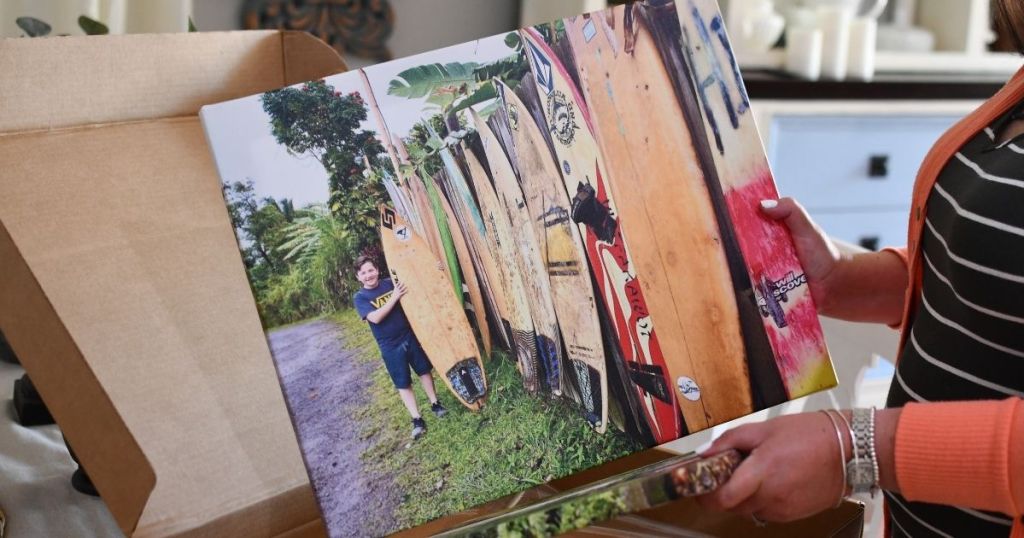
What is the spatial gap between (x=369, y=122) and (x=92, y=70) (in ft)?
0.83

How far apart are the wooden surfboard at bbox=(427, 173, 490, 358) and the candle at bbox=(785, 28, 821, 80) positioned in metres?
1.90

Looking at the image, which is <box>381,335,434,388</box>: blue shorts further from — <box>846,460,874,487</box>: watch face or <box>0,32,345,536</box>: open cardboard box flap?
<box>846,460,874,487</box>: watch face

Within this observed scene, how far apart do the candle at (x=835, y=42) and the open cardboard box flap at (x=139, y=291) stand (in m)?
1.95

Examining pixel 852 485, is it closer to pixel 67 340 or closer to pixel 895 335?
pixel 67 340

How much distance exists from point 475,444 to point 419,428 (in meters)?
0.04

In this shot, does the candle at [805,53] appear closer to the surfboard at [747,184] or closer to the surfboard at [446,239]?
the surfboard at [747,184]

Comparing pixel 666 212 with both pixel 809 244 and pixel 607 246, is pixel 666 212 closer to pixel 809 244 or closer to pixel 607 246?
pixel 607 246

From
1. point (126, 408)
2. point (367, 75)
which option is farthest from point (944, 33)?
point (126, 408)

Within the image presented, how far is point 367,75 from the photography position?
2.32ft

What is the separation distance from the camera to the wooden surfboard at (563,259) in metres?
0.74

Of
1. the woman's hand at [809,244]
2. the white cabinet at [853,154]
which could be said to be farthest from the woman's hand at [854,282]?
the white cabinet at [853,154]

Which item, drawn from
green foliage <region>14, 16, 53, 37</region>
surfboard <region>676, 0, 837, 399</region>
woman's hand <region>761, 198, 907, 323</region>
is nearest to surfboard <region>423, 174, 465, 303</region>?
surfboard <region>676, 0, 837, 399</region>

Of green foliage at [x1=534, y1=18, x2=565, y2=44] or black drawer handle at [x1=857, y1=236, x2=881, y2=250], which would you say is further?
black drawer handle at [x1=857, y1=236, x2=881, y2=250]

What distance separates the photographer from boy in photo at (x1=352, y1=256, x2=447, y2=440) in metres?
0.67
